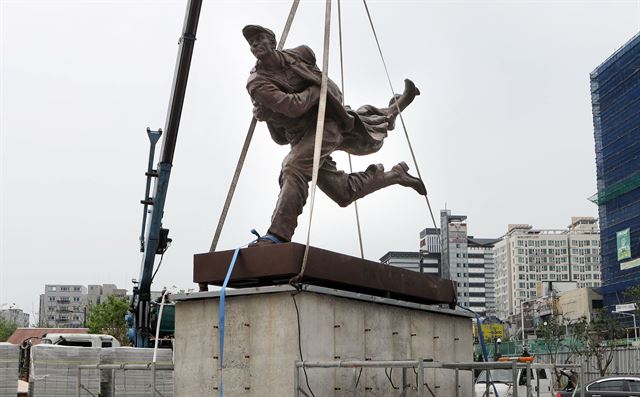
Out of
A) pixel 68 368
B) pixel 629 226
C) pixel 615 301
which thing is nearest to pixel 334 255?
pixel 68 368

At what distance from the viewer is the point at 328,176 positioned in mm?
9633

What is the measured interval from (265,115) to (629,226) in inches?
2788

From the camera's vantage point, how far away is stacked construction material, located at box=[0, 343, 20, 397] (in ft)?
48.4

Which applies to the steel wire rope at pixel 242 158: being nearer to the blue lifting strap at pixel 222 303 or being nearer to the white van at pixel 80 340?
the blue lifting strap at pixel 222 303

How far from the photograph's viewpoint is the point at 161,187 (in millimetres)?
22359

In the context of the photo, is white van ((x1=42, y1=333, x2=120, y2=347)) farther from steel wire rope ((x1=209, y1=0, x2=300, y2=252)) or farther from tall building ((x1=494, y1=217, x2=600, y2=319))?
tall building ((x1=494, y1=217, x2=600, y2=319))

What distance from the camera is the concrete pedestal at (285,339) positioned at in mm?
7590

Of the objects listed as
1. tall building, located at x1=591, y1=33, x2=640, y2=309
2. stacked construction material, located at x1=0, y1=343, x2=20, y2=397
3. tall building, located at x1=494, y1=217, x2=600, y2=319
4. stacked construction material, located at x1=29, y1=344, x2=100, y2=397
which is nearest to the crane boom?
stacked construction material, located at x1=29, y1=344, x2=100, y2=397

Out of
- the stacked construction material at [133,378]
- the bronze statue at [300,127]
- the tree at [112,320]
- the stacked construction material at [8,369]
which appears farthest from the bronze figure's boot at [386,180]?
the tree at [112,320]

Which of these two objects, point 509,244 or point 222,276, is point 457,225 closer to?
point 509,244

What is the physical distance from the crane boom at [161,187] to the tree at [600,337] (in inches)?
1211

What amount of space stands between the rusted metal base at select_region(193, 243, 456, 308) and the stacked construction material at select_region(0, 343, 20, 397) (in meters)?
8.10

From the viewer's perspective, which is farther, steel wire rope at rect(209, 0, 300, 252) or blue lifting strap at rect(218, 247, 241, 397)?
steel wire rope at rect(209, 0, 300, 252)

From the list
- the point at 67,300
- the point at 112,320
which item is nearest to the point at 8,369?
the point at 112,320
